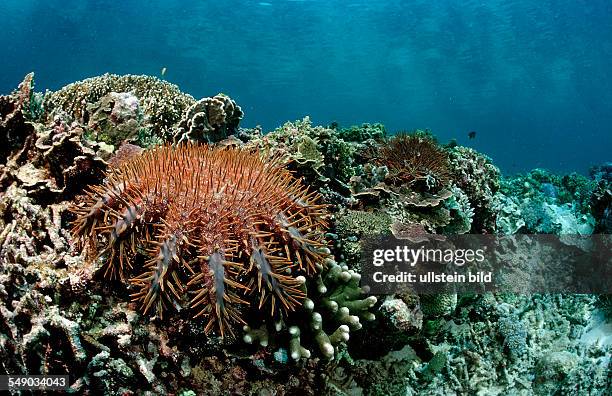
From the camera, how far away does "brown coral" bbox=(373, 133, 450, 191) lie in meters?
5.80

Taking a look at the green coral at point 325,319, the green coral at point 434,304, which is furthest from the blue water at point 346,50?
the green coral at point 325,319

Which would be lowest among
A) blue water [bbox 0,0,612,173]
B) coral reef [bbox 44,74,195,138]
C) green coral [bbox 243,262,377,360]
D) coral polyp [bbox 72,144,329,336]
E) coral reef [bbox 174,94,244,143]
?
green coral [bbox 243,262,377,360]

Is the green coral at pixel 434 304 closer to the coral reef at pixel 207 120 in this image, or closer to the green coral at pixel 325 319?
the green coral at pixel 325 319

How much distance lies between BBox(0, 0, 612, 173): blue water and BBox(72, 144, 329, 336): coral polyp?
52047mm

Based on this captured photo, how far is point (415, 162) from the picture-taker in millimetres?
6051

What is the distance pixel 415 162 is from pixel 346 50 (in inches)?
2763

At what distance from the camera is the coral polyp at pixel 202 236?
9.86ft

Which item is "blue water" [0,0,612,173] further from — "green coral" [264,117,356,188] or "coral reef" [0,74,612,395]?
"coral reef" [0,74,612,395]

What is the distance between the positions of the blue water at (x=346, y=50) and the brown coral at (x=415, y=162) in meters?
48.5

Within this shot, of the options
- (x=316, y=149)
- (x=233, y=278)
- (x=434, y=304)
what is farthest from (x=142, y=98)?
(x=434, y=304)

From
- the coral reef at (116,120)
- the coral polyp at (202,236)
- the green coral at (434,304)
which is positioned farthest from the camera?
the coral reef at (116,120)

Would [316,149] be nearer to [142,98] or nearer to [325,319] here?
[325,319]

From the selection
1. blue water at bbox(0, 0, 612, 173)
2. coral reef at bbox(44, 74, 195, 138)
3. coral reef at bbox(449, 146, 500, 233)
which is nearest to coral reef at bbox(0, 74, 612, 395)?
coral reef at bbox(449, 146, 500, 233)

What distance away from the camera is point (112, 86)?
7.46 metres
